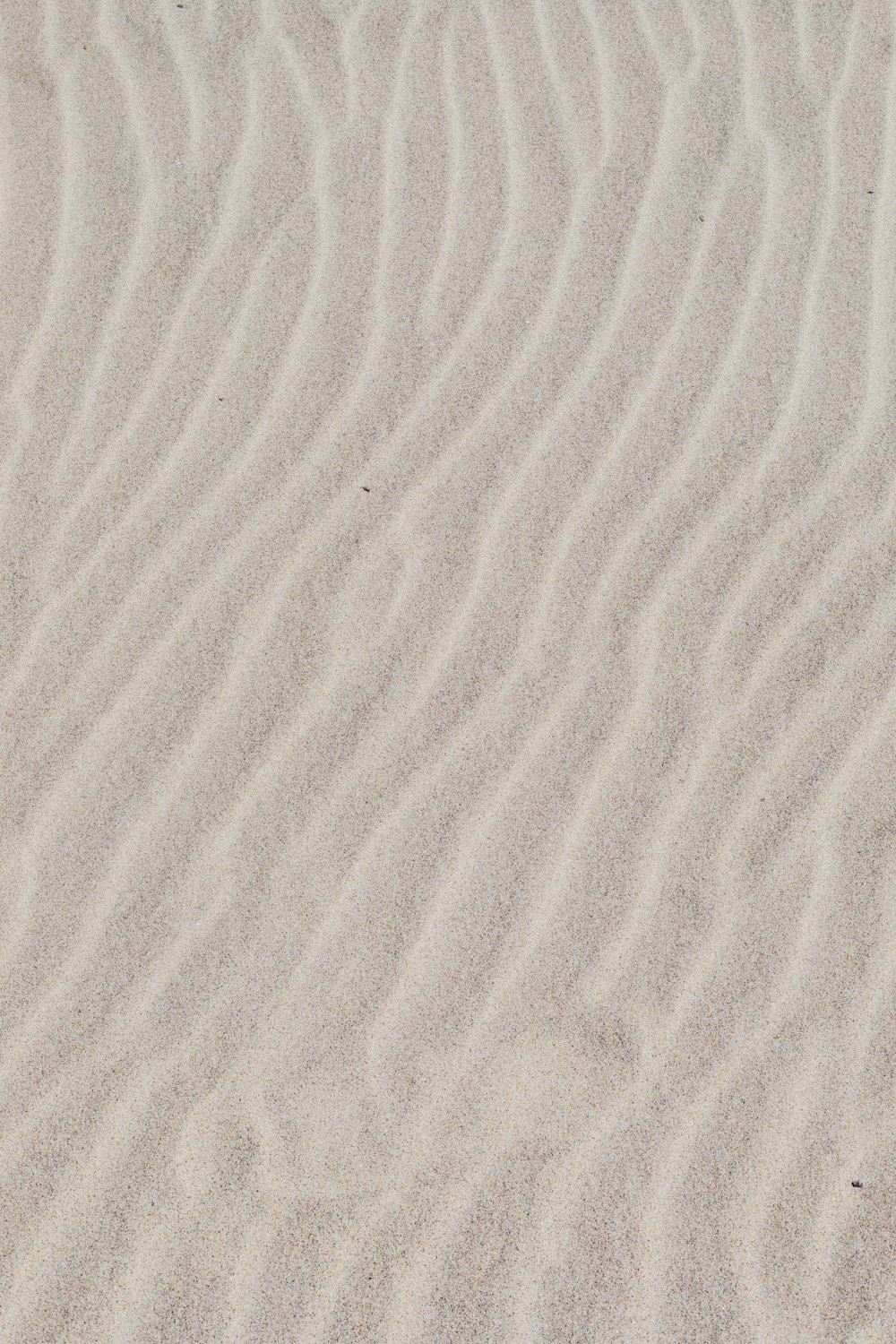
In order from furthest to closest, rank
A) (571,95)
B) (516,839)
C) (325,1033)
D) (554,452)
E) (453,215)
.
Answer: (571,95) → (453,215) → (554,452) → (516,839) → (325,1033)

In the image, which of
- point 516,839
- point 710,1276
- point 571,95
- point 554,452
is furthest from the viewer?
point 571,95

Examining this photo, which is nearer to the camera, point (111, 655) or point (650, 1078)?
point (650, 1078)

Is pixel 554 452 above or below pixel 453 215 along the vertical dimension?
below

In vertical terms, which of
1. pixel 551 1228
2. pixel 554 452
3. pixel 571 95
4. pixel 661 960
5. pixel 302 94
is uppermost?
pixel 571 95

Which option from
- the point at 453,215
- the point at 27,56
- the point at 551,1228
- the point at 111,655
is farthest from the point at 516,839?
the point at 27,56

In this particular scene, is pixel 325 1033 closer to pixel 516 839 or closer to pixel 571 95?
pixel 516 839

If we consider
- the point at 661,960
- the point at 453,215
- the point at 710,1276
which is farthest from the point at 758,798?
the point at 453,215

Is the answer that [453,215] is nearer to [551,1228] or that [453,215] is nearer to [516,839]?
[516,839]
